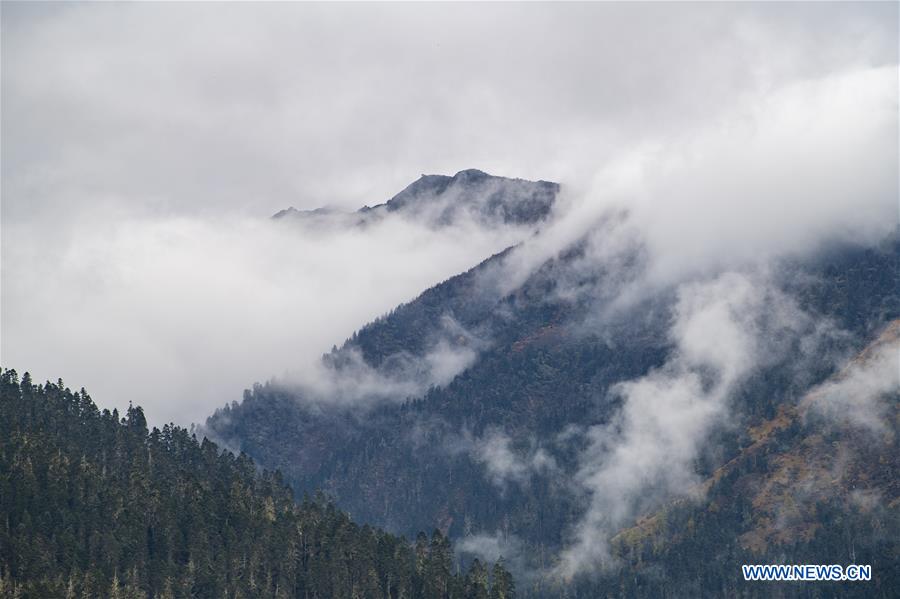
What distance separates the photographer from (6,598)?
623ft

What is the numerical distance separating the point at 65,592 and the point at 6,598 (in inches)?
427

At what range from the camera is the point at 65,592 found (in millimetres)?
198500
